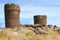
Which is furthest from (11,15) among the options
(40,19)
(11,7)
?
(40,19)

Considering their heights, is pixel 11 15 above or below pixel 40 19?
above

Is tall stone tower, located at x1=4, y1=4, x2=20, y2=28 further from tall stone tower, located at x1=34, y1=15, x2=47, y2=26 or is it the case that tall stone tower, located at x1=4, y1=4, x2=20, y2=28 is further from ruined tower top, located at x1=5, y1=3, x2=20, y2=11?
tall stone tower, located at x1=34, y1=15, x2=47, y2=26

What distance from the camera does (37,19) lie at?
98.7ft

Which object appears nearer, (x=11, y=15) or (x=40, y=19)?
(x=11, y=15)

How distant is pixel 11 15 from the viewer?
25.9m

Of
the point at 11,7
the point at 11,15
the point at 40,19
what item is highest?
the point at 11,7

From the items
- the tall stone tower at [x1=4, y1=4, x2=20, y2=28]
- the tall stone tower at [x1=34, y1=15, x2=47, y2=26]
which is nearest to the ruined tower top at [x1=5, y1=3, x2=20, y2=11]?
the tall stone tower at [x1=4, y1=4, x2=20, y2=28]

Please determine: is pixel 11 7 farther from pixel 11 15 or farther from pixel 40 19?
pixel 40 19

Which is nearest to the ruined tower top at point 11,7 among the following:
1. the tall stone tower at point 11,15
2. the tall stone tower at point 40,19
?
the tall stone tower at point 11,15

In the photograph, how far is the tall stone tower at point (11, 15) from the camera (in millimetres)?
25812

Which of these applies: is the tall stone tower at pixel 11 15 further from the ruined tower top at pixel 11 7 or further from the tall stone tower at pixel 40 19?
the tall stone tower at pixel 40 19

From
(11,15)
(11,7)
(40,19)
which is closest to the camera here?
(11,15)

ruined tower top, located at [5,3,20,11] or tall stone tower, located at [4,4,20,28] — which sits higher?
ruined tower top, located at [5,3,20,11]

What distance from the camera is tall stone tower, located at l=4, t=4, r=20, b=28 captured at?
→ 2581 cm
